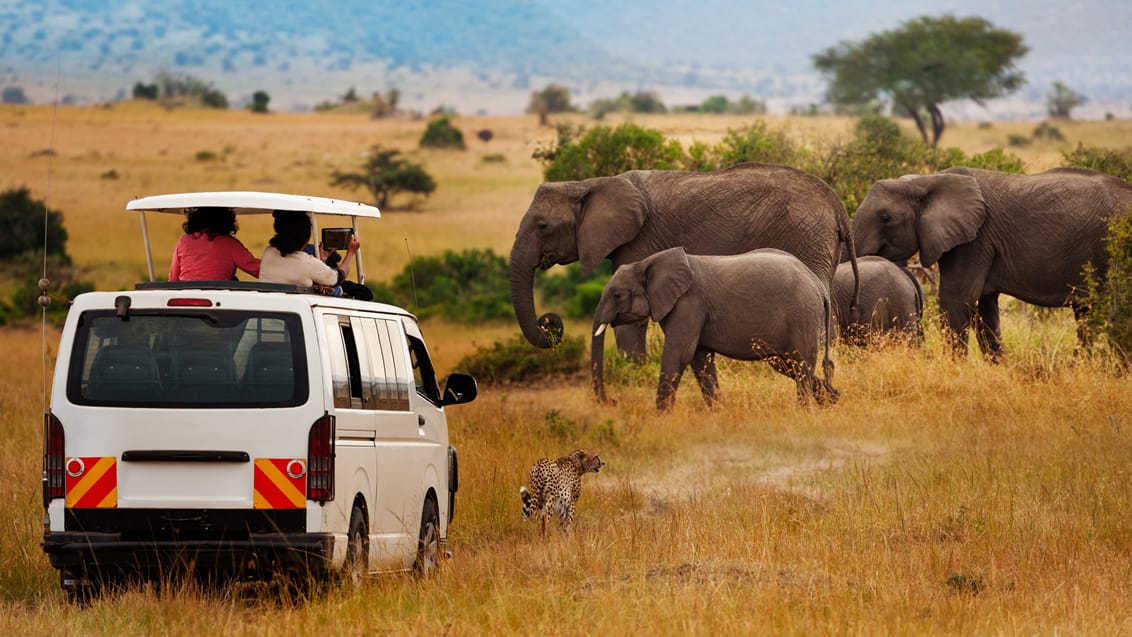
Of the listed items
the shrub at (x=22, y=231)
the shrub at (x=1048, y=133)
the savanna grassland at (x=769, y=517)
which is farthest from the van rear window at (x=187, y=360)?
the shrub at (x=1048, y=133)

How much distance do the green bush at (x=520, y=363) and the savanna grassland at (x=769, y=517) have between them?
0.43 m

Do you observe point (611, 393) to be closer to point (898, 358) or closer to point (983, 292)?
point (898, 358)

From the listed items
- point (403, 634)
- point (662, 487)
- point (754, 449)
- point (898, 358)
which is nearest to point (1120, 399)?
point (898, 358)

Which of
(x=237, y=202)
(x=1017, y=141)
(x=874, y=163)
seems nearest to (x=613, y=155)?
(x=874, y=163)

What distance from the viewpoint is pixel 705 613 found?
8.23 meters

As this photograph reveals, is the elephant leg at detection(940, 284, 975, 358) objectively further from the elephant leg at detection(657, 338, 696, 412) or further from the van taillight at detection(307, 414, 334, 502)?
the van taillight at detection(307, 414, 334, 502)

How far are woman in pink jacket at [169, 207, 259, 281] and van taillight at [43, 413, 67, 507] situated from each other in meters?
2.18

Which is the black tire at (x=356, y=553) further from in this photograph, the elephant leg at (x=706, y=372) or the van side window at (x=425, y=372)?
the elephant leg at (x=706, y=372)

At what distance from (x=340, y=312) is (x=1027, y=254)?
14.1 metres

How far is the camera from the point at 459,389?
34.4 feet

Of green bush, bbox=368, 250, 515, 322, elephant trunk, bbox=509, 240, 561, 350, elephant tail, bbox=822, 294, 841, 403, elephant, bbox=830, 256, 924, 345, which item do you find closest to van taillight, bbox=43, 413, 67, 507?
elephant tail, bbox=822, 294, 841, 403

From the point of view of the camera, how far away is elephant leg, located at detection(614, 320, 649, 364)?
2059cm

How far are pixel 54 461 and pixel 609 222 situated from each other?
40.4 feet

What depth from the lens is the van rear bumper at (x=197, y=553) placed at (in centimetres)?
806
